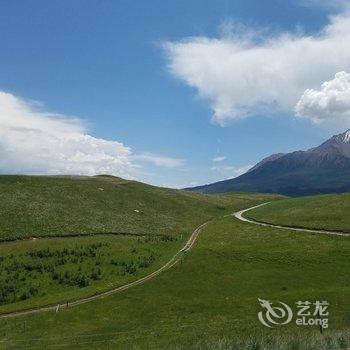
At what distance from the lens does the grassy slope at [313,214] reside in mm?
88775

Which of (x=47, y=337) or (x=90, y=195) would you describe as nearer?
(x=47, y=337)

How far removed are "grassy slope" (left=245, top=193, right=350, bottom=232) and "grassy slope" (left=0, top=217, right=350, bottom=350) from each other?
12.4 metres

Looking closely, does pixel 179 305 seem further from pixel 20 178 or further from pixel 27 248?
pixel 20 178

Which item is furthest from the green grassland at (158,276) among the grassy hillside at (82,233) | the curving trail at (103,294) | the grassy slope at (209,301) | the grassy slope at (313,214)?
the grassy slope at (313,214)

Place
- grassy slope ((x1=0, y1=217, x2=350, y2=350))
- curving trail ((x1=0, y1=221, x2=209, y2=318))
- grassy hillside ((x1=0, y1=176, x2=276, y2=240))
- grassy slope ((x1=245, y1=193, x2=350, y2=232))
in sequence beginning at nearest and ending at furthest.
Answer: grassy slope ((x1=0, y1=217, x2=350, y2=350)), curving trail ((x1=0, y1=221, x2=209, y2=318)), grassy slope ((x1=245, y1=193, x2=350, y2=232)), grassy hillside ((x1=0, y1=176, x2=276, y2=240))

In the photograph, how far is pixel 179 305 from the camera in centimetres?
5053

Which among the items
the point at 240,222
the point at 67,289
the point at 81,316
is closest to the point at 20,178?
the point at 240,222

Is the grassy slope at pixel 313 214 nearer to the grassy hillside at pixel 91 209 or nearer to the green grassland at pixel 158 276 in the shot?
the green grassland at pixel 158 276

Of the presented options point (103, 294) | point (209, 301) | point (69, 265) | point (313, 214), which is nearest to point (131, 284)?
point (103, 294)

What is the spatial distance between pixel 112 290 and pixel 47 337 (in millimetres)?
15531

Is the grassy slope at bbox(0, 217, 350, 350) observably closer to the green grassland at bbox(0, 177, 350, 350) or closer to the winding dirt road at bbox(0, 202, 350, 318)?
the green grassland at bbox(0, 177, 350, 350)

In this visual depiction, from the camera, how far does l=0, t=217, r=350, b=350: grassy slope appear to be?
4059 cm

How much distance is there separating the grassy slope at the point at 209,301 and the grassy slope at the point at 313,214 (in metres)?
12.4

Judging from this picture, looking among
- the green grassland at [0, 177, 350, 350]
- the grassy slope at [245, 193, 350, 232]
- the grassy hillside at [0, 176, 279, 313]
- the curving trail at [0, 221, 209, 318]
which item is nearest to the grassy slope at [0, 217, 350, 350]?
the green grassland at [0, 177, 350, 350]
